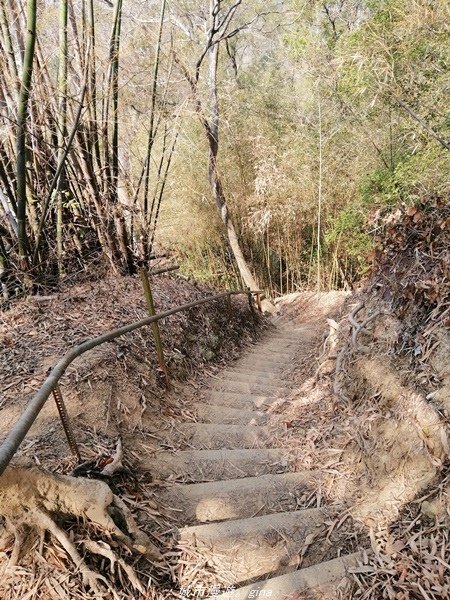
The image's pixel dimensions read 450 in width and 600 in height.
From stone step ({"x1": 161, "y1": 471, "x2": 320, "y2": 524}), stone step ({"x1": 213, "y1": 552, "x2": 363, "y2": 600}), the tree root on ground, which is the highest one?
the tree root on ground

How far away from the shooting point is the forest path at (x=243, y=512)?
136cm

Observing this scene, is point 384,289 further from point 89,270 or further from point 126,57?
point 126,57

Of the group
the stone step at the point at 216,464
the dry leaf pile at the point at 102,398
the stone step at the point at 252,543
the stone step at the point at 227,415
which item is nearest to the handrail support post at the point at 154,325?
the dry leaf pile at the point at 102,398

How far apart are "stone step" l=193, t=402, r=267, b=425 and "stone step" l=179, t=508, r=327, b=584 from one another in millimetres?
1008

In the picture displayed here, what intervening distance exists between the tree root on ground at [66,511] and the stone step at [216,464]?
1.76 feet

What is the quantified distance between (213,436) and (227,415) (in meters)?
0.33

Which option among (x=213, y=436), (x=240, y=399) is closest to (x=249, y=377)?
(x=240, y=399)

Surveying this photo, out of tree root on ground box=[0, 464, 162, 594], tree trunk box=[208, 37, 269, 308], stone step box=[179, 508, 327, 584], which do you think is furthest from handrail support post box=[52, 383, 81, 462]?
tree trunk box=[208, 37, 269, 308]

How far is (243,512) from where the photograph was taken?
66.9 inches

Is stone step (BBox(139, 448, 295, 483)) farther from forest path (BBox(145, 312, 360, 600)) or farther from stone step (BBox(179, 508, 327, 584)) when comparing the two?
stone step (BBox(179, 508, 327, 584))

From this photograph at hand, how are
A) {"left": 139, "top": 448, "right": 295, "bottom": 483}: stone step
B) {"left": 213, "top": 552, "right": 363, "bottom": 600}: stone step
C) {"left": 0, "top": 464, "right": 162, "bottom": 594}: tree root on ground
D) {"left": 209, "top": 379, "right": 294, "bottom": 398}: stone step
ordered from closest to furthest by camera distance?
{"left": 0, "top": 464, "right": 162, "bottom": 594}: tree root on ground < {"left": 213, "top": 552, "right": 363, "bottom": 600}: stone step < {"left": 139, "top": 448, "right": 295, "bottom": 483}: stone step < {"left": 209, "top": 379, "right": 294, "bottom": 398}: stone step

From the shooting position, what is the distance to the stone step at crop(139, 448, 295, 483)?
1.95 meters

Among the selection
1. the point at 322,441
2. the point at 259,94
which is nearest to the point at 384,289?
the point at 322,441

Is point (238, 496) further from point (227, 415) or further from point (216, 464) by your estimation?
point (227, 415)
